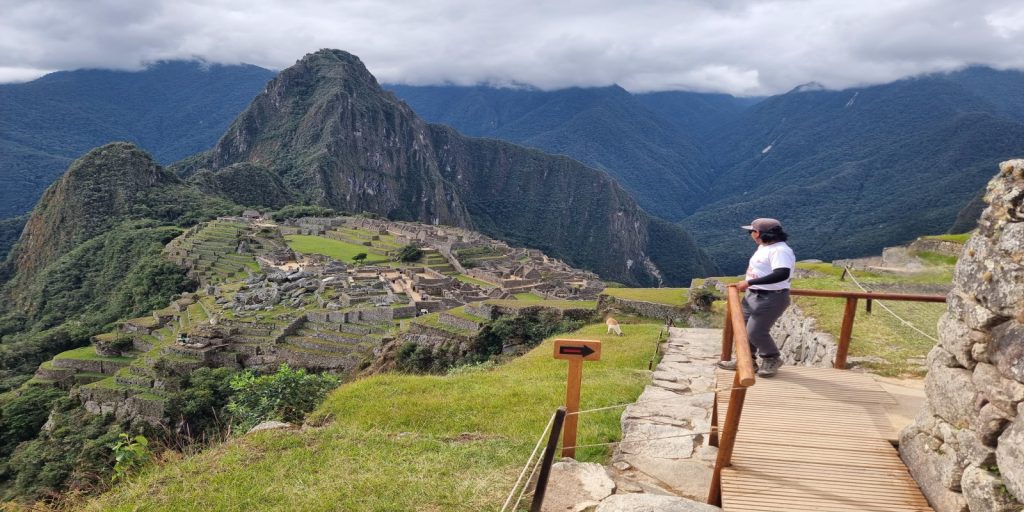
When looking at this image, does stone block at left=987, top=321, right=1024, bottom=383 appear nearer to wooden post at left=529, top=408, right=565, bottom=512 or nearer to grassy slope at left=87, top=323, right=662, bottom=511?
wooden post at left=529, top=408, right=565, bottom=512

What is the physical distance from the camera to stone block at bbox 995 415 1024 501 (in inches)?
99.0

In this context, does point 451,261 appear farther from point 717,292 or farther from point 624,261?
point 624,261

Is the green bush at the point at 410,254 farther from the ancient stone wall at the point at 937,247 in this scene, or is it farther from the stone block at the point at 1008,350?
the stone block at the point at 1008,350

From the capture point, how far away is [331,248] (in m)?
56.8

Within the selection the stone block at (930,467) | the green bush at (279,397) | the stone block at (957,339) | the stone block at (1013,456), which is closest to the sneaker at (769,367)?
the stone block at (930,467)

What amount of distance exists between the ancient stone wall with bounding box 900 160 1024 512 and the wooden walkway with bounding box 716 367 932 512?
239 mm

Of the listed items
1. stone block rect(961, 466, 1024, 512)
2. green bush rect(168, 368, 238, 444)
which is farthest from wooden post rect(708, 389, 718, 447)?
green bush rect(168, 368, 238, 444)

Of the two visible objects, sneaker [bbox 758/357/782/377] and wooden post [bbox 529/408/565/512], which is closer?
wooden post [bbox 529/408/565/512]

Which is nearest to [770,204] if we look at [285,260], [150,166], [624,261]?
[624,261]

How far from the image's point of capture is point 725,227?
160m

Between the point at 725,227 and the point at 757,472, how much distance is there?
168269 mm

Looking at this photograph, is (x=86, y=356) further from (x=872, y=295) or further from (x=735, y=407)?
(x=872, y=295)

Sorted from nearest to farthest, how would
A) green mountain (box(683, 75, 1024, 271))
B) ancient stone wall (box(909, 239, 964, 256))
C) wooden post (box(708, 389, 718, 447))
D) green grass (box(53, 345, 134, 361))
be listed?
wooden post (box(708, 389, 718, 447))
ancient stone wall (box(909, 239, 964, 256))
green grass (box(53, 345, 134, 361))
green mountain (box(683, 75, 1024, 271))

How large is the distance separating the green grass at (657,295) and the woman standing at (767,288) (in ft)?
52.2
